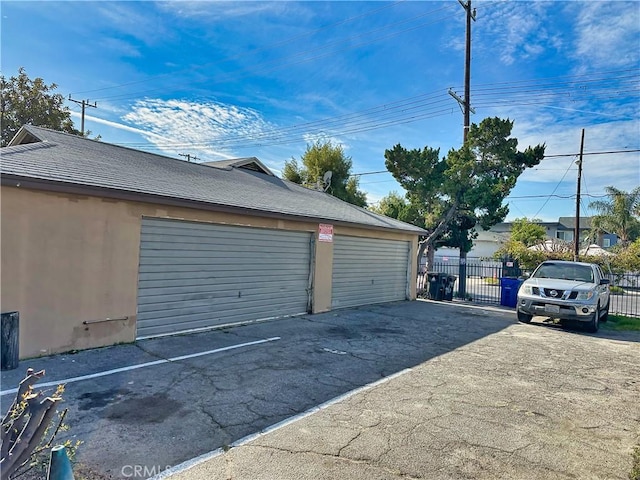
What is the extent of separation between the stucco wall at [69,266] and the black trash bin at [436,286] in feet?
36.5

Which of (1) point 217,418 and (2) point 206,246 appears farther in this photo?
(2) point 206,246

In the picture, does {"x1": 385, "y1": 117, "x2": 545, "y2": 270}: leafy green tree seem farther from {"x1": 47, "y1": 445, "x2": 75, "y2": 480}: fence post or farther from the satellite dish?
{"x1": 47, "y1": 445, "x2": 75, "y2": 480}: fence post

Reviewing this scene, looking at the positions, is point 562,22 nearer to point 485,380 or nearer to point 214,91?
point 485,380

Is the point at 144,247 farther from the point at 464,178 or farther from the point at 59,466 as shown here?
the point at 464,178

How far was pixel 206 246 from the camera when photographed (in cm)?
818

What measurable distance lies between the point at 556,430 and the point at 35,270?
22.9 feet

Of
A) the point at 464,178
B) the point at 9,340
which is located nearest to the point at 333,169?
the point at 464,178

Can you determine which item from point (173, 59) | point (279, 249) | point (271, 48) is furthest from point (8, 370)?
point (271, 48)

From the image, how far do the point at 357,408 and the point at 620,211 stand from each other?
32713 mm

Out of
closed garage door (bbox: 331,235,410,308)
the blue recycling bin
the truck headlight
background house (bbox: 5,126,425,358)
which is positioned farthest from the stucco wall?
the blue recycling bin

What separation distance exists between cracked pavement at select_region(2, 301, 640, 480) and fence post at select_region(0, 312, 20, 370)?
6.8 inches

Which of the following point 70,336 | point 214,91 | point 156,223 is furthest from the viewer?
point 214,91

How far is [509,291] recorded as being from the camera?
574 inches

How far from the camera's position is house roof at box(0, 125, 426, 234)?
6.03 metres
